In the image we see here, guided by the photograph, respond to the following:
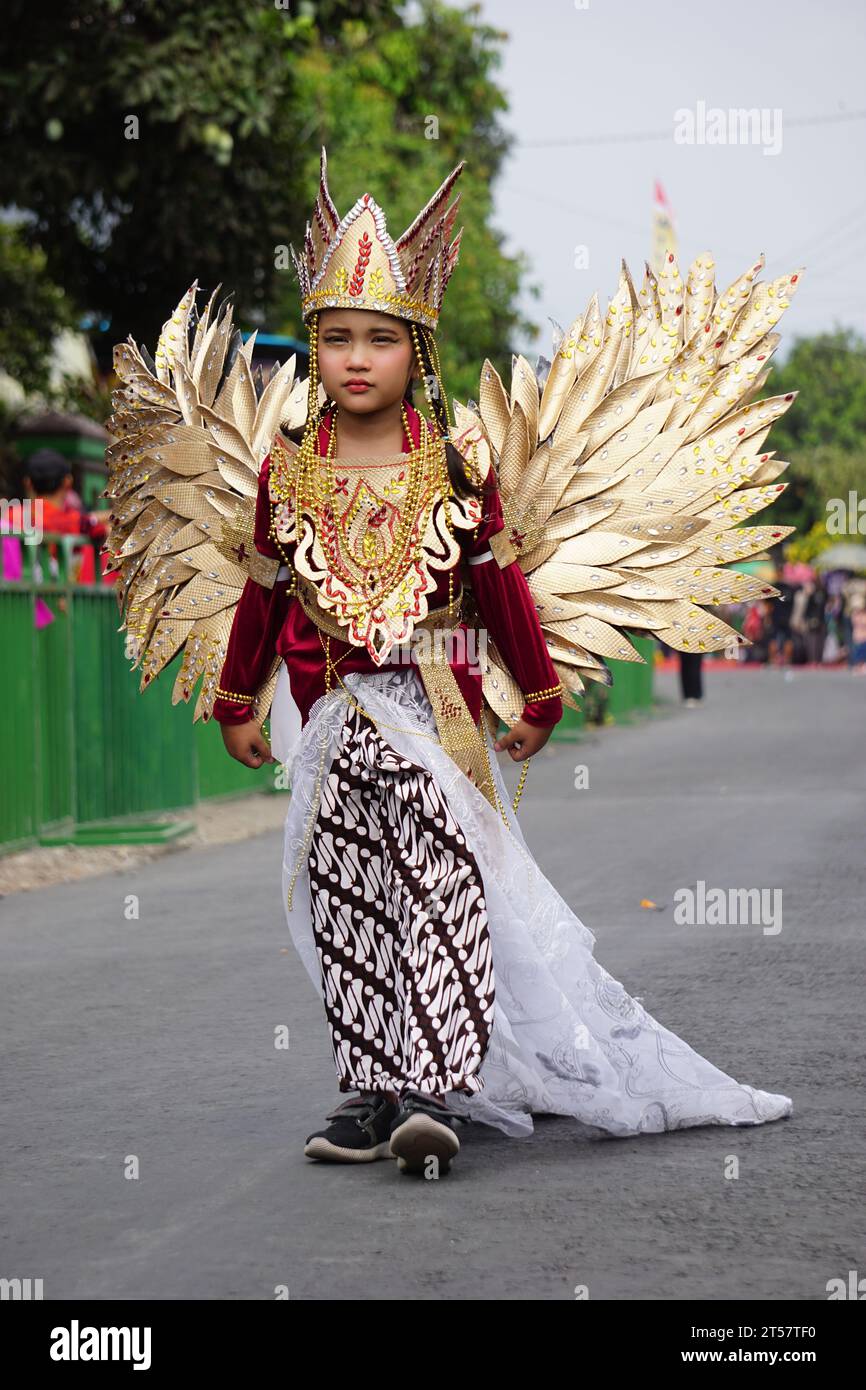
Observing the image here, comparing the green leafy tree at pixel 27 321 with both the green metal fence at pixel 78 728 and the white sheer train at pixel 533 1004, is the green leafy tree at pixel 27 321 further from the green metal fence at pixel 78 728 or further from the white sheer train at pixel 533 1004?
the white sheer train at pixel 533 1004

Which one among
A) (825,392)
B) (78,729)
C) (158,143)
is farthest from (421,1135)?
(825,392)

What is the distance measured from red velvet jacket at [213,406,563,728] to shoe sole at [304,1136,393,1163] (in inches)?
40.9

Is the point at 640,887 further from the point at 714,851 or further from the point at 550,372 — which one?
the point at 550,372

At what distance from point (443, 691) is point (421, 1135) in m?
1.06

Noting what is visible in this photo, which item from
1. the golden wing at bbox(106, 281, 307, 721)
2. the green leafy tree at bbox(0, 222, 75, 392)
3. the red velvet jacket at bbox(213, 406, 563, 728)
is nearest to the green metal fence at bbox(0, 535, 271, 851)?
the golden wing at bbox(106, 281, 307, 721)

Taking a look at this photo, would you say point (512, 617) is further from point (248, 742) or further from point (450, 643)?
point (248, 742)

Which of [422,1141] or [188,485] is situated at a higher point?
[188,485]

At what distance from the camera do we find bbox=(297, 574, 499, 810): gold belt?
17.2 ft

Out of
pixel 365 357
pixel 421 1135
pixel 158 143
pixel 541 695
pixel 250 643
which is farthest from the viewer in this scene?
pixel 158 143

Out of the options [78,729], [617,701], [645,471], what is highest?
[645,471]

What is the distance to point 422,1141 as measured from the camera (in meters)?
4.90

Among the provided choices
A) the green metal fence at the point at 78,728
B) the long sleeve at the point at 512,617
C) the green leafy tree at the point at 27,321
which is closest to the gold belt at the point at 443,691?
the long sleeve at the point at 512,617

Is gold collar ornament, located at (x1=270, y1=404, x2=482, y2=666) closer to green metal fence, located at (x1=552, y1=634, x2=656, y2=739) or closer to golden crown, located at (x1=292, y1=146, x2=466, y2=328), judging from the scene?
golden crown, located at (x1=292, y1=146, x2=466, y2=328)

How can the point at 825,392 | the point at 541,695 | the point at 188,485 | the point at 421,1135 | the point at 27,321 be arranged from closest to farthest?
the point at 421,1135 < the point at 541,695 < the point at 188,485 < the point at 27,321 < the point at 825,392
